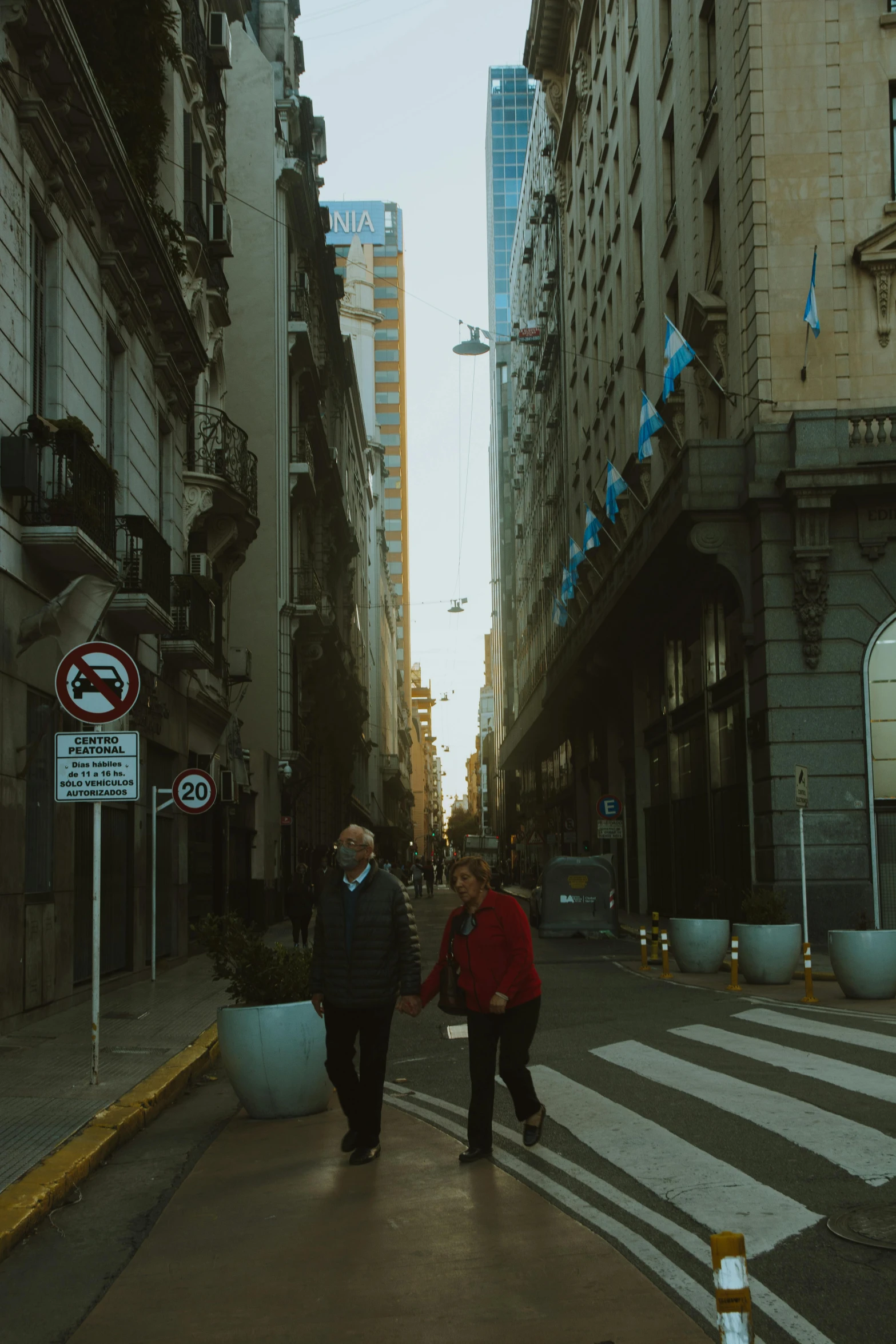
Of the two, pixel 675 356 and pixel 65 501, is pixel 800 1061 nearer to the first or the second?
pixel 65 501

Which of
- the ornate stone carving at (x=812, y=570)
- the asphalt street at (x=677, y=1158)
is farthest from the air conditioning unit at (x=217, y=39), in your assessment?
the asphalt street at (x=677, y=1158)

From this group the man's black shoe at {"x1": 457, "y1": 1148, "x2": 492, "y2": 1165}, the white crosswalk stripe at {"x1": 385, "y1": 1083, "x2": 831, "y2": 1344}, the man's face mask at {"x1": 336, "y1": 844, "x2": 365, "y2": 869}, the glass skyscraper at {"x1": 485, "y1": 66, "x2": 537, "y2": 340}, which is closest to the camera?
the white crosswalk stripe at {"x1": 385, "y1": 1083, "x2": 831, "y2": 1344}

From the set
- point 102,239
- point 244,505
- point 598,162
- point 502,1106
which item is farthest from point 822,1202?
point 598,162

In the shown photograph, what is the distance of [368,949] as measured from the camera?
26.5 ft

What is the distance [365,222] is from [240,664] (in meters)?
116

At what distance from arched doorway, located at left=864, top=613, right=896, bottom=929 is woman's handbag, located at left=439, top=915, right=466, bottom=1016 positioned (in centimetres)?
1642

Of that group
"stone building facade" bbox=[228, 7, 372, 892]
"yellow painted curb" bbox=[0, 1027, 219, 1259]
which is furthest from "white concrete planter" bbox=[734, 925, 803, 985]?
"stone building facade" bbox=[228, 7, 372, 892]

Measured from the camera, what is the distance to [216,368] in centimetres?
3047

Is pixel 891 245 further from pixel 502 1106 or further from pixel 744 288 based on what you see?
pixel 502 1106

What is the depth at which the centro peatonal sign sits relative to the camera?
1059cm

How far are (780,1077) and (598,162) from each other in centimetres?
3943

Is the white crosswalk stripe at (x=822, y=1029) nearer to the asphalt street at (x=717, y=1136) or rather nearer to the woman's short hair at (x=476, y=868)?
the asphalt street at (x=717, y=1136)

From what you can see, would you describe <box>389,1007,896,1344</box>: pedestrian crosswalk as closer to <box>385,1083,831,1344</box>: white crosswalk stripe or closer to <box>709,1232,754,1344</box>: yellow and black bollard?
<box>385,1083,831,1344</box>: white crosswalk stripe

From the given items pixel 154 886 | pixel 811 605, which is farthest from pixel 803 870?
pixel 154 886
